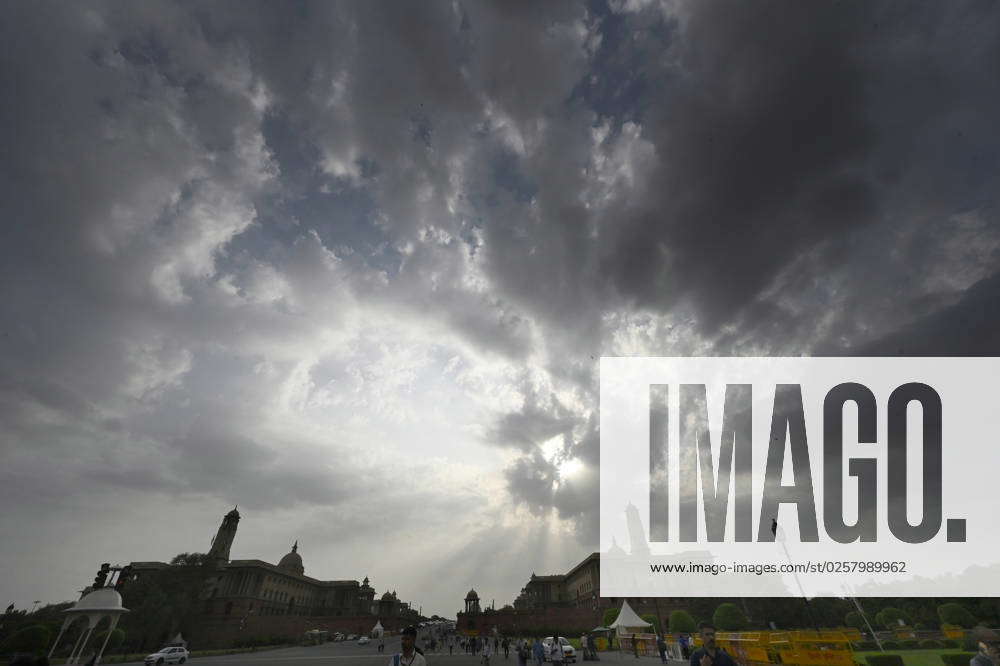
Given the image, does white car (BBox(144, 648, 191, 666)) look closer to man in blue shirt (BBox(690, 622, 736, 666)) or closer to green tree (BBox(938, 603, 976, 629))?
Result: man in blue shirt (BBox(690, 622, 736, 666))

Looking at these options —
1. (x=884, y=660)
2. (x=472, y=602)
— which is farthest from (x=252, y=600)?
(x=884, y=660)

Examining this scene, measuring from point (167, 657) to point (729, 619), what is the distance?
49.6 m

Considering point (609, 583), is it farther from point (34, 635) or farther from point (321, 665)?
point (34, 635)

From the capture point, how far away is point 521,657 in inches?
763

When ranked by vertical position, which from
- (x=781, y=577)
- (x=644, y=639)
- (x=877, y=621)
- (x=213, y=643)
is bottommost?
(x=213, y=643)

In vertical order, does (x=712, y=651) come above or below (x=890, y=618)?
below

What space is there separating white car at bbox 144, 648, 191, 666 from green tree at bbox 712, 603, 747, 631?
47.6m

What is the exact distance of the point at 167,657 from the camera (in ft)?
101

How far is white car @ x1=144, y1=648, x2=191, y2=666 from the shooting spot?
30188 millimetres

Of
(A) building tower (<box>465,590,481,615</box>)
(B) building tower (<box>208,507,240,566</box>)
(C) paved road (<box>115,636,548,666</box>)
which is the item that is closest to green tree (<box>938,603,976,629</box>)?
(C) paved road (<box>115,636,548,666</box>)

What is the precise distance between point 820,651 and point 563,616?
57.1 meters

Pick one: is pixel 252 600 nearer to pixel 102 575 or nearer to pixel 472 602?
pixel 472 602

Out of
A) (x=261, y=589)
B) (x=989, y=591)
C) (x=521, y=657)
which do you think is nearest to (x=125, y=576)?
(x=521, y=657)

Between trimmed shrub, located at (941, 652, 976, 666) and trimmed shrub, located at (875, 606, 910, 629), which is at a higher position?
trimmed shrub, located at (875, 606, 910, 629)
